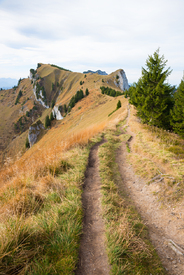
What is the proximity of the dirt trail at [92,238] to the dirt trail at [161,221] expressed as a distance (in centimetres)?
161

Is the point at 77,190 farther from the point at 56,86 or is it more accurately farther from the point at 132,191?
the point at 56,86

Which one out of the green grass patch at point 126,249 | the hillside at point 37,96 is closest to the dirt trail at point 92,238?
the green grass patch at point 126,249

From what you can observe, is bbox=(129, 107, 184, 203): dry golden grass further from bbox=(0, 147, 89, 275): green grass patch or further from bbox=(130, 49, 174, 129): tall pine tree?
bbox=(130, 49, 174, 129): tall pine tree

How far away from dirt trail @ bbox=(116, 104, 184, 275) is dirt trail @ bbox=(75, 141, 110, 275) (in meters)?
1.61

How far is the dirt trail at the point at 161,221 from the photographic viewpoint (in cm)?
341

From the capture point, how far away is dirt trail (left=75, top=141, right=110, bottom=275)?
2676 millimetres

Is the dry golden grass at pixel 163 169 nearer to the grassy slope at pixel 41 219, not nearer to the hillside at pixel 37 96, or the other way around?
the grassy slope at pixel 41 219

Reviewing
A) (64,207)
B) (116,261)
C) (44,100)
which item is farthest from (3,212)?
(44,100)

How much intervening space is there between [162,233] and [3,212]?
15.3 feet

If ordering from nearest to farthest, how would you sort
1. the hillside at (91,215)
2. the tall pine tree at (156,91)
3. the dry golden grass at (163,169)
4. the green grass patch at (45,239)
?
the green grass patch at (45,239) < the hillside at (91,215) < the dry golden grass at (163,169) < the tall pine tree at (156,91)

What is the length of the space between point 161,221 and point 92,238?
2.78 metres

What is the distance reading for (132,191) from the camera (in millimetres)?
6062

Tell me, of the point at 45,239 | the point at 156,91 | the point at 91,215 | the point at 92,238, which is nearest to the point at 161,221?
the point at 91,215

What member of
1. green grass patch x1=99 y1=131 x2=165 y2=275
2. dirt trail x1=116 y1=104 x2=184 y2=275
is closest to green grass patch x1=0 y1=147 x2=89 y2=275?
green grass patch x1=99 y1=131 x2=165 y2=275
